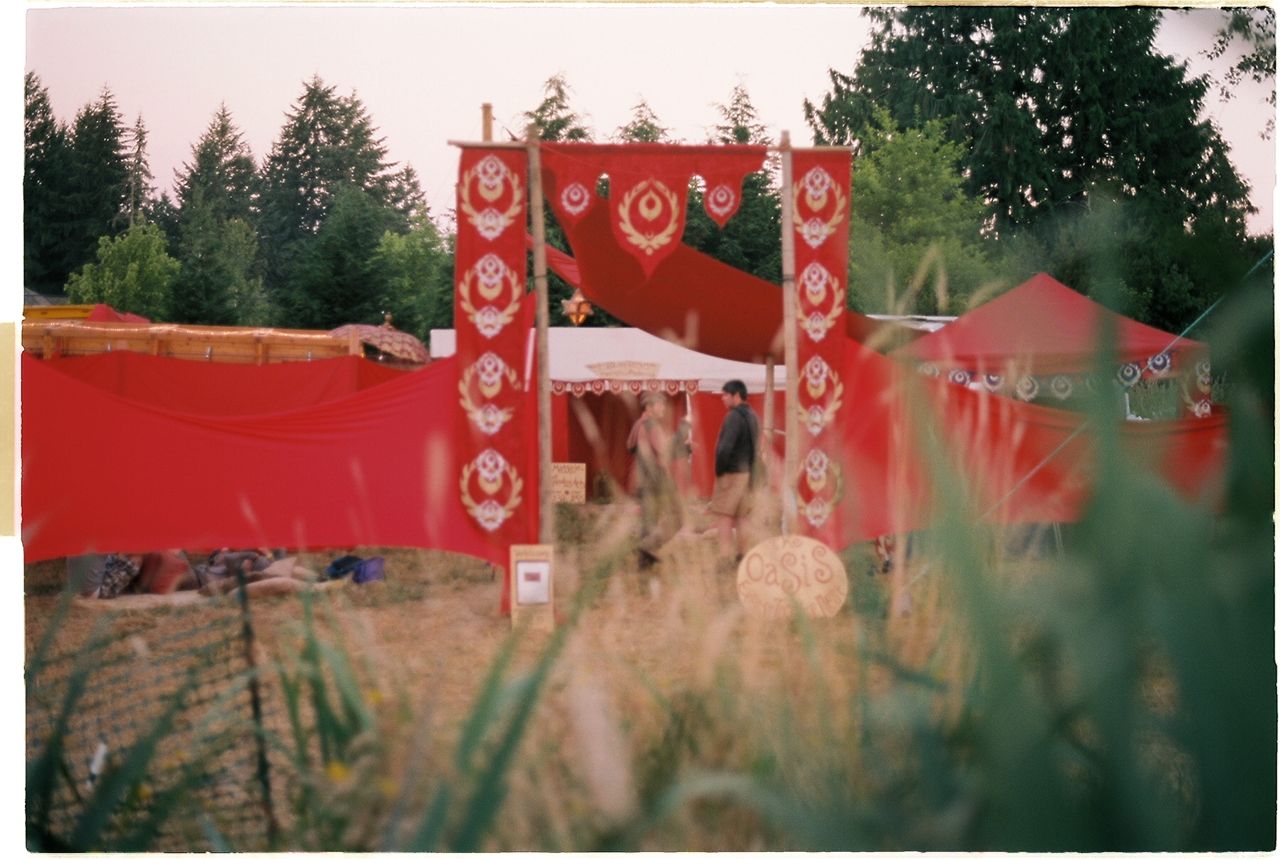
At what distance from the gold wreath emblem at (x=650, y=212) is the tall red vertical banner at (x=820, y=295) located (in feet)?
1.71

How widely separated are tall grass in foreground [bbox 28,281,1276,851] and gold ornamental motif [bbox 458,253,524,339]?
3.64 meters

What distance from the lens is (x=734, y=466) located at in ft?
20.6

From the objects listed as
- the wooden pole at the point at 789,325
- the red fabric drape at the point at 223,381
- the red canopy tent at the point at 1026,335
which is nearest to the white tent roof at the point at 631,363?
the red fabric drape at the point at 223,381

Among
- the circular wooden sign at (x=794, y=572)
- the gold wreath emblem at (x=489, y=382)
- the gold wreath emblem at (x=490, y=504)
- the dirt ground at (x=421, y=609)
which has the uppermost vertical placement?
the gold wreath emblem at (x=489, y=382)

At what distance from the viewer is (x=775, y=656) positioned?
138cm

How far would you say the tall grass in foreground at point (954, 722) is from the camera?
0.69 metres

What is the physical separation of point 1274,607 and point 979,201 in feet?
59.1

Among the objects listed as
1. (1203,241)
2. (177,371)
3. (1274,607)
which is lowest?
(1274,607)

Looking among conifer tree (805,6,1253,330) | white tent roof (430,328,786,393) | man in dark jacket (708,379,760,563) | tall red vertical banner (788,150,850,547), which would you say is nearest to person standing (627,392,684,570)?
man in dark jacket (708,379,760,563)

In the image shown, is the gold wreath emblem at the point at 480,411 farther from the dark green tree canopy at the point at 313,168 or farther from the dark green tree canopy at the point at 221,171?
the dark green tree canopy at the point at 313,168

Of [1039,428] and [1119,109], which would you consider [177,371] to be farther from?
[1119,109]

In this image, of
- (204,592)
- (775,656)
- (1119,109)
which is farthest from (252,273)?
(775,656)

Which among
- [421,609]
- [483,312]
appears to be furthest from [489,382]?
[421,609]

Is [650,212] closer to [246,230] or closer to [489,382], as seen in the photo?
[489,382]
